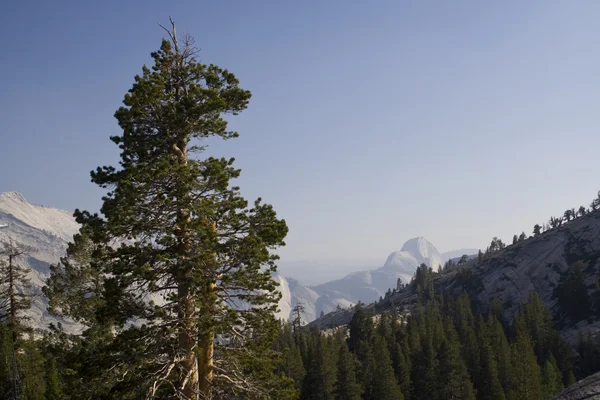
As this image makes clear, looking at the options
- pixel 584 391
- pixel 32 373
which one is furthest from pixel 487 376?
pixel 32 373

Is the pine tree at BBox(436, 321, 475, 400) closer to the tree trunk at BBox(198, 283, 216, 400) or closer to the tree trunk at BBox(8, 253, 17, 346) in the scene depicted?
the tree trunk at BBox(8, 253, 17, 346)

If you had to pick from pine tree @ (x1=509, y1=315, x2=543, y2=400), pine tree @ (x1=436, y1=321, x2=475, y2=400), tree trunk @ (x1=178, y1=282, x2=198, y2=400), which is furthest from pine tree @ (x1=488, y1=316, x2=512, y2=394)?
tree trunk @ (x1=178, y1=282, x2=198, y2=400)

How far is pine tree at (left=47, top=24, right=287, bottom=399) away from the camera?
15.9 metres

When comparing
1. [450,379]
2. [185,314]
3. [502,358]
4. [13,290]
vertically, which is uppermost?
[13,290]

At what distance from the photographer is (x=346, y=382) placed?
7006cm

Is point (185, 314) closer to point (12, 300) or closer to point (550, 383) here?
point (12, 300)

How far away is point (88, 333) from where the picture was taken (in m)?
26.2

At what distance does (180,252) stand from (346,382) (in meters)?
60.8

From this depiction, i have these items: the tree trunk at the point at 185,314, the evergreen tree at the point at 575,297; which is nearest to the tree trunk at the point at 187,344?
the tree trunk at the point at 185,314

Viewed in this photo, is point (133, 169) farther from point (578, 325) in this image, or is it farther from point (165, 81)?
point (578, 325)

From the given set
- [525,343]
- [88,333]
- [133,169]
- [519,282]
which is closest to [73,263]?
[88,333]

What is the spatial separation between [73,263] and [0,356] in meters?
40.3

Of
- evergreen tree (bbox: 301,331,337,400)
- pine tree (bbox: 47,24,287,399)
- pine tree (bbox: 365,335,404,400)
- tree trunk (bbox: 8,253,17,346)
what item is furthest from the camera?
evergreen tree (bbox: 301,331,337,400)

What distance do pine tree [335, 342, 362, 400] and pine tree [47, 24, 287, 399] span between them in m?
57.3
